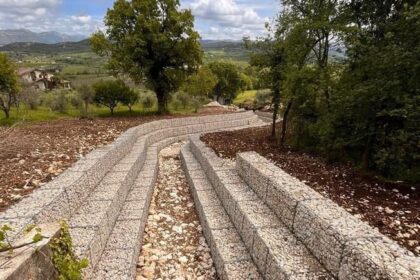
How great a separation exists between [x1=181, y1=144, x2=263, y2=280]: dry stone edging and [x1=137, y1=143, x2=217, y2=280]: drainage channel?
227mm

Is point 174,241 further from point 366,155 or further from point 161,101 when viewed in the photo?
point 161,101

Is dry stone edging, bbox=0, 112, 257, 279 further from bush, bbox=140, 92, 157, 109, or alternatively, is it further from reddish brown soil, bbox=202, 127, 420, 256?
bush, bbox=140, 92, 157, 109

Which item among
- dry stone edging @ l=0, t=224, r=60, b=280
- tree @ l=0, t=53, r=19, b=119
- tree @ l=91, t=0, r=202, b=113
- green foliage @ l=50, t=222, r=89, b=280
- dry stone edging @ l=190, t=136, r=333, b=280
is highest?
tree @ l=91, t=0, r=202, b=113

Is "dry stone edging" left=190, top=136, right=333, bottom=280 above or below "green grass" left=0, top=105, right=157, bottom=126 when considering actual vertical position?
above

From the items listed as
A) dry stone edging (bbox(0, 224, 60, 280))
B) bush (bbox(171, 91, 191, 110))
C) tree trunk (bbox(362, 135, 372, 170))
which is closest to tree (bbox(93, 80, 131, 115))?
bush (bbox(171, 91, 191, 110))

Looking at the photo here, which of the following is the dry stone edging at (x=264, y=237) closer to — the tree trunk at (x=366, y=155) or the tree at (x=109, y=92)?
the tree trunk at (x=366, y=155)

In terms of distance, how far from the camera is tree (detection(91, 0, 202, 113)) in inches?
682

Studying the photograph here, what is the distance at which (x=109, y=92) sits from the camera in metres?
19.4

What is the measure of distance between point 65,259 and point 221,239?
2546 mm

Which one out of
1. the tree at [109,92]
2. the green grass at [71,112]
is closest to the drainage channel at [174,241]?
the tree at [109,92]

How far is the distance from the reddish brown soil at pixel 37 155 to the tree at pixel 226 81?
135 ft

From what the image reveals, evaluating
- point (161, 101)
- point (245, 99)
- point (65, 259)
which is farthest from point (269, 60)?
point (245, 99)

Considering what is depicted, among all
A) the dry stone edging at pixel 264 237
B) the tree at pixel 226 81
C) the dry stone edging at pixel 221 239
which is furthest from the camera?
the tree at pixel 226 81

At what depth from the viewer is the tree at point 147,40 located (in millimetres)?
17312
